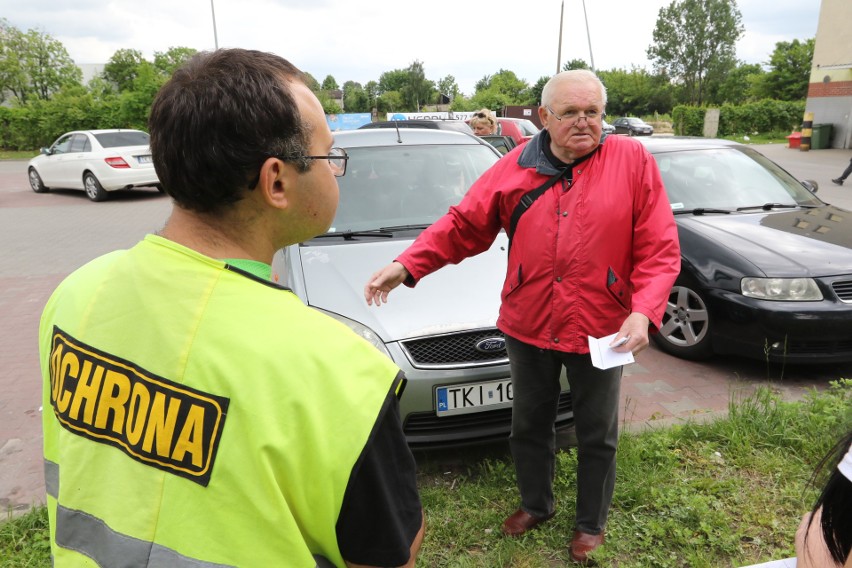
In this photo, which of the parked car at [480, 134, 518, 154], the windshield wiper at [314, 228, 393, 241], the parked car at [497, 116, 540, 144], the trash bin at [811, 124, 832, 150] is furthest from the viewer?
the trash bin at [811, 124, 832, 150]

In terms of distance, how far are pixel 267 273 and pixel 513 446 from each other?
193 centimetres

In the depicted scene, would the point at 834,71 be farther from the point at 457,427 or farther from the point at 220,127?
the point at 220,127

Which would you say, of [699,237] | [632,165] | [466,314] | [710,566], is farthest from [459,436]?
[699,237]

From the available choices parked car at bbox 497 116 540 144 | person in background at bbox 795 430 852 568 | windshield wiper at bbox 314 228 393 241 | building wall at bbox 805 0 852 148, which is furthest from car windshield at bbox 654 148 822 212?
building wall at bbox 805 0 852 148

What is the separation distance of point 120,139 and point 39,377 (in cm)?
1097

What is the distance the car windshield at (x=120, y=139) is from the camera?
44.8 feet

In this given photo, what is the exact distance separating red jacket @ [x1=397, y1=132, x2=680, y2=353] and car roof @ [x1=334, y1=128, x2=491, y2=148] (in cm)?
220

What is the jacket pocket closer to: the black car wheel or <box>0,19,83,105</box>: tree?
the black car wheel

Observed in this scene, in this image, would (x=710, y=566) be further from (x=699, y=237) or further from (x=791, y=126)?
(x=791, y=126)

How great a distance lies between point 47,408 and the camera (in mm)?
1118

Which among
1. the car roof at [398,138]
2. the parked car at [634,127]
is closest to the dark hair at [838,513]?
the car roof at [398,138]

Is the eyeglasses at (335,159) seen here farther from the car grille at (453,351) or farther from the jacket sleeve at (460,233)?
the car grille at (453,351)

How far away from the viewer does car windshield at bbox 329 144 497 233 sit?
4.00 meters

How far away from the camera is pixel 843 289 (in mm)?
4023
